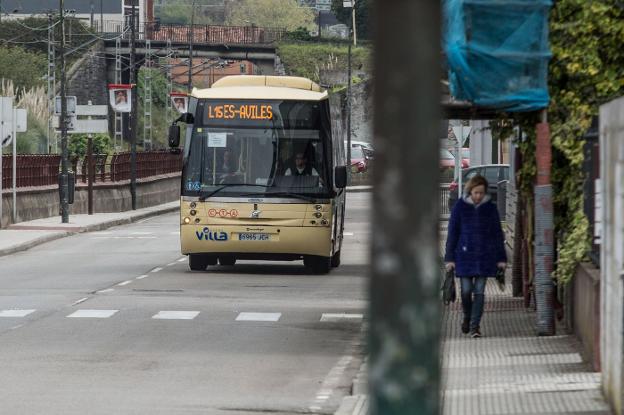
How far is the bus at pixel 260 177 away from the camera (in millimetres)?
23672

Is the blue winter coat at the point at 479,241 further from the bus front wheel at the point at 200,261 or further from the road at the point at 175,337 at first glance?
the bus front wheel at the point at 200,261

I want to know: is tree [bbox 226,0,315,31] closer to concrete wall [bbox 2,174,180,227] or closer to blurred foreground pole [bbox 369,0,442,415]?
concrete wall [bbox 2,174,180,227]

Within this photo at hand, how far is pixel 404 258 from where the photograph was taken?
330 centimetres

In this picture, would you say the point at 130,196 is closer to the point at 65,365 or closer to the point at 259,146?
the point at 259,146

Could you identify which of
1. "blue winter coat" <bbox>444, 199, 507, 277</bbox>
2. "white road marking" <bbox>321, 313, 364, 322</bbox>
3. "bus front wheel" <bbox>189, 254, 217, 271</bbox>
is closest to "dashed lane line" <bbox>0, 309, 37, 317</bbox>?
"white road marking" <bbox>321, 313, 364, 322</bbox>

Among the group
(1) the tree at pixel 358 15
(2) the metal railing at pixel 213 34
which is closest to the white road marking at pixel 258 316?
(2) the metal railing at pixel 213 34

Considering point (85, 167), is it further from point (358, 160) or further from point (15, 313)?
point (358, 160)

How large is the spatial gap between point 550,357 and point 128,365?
342 centimetres

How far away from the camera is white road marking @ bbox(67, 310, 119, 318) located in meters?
16.9

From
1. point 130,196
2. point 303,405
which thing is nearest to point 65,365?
point 303,405

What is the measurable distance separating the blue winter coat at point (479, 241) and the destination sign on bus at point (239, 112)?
9662mm

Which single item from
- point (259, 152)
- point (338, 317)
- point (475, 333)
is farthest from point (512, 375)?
point (259, 152)

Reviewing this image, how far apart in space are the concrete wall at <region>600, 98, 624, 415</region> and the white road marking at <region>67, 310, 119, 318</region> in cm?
819

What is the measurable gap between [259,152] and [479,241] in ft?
31.6
